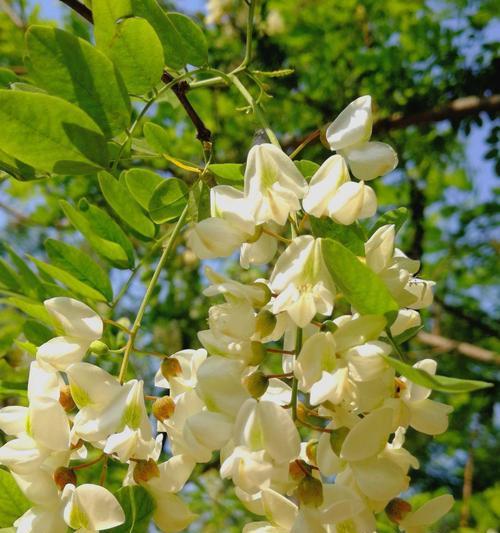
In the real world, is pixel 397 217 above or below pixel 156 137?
below

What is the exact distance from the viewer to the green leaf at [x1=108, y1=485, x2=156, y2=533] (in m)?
0.62

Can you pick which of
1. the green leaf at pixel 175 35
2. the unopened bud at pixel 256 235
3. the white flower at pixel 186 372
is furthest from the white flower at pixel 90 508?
the green leaf at pixel 175 35

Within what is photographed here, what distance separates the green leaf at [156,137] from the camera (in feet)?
2.60

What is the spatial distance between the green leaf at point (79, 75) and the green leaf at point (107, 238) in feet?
0.45

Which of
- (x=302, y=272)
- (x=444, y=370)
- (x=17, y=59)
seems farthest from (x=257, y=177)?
(x=444, y=370)

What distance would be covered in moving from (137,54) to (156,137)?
0.39 ft

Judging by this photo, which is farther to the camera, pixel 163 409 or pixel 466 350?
pixel 466 350

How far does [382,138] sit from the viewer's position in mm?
1748

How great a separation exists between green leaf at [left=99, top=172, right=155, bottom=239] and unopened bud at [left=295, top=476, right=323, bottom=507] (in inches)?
13.8

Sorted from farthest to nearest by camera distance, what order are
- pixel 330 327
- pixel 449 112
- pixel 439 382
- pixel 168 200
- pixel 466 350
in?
pixel 466 350 → pixel 449 112 → pixel 168 200 → pixel 330 327 → pixel 439 382

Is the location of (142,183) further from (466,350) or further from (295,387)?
(466,350)

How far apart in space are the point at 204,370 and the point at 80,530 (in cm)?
16

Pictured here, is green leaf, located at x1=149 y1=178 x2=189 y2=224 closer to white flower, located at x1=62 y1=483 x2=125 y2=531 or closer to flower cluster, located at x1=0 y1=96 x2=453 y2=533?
flower cluster, located at x1=0 y1=96 x2=453 y2=533

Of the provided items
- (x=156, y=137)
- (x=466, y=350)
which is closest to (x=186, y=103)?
(x=156, y=137)
